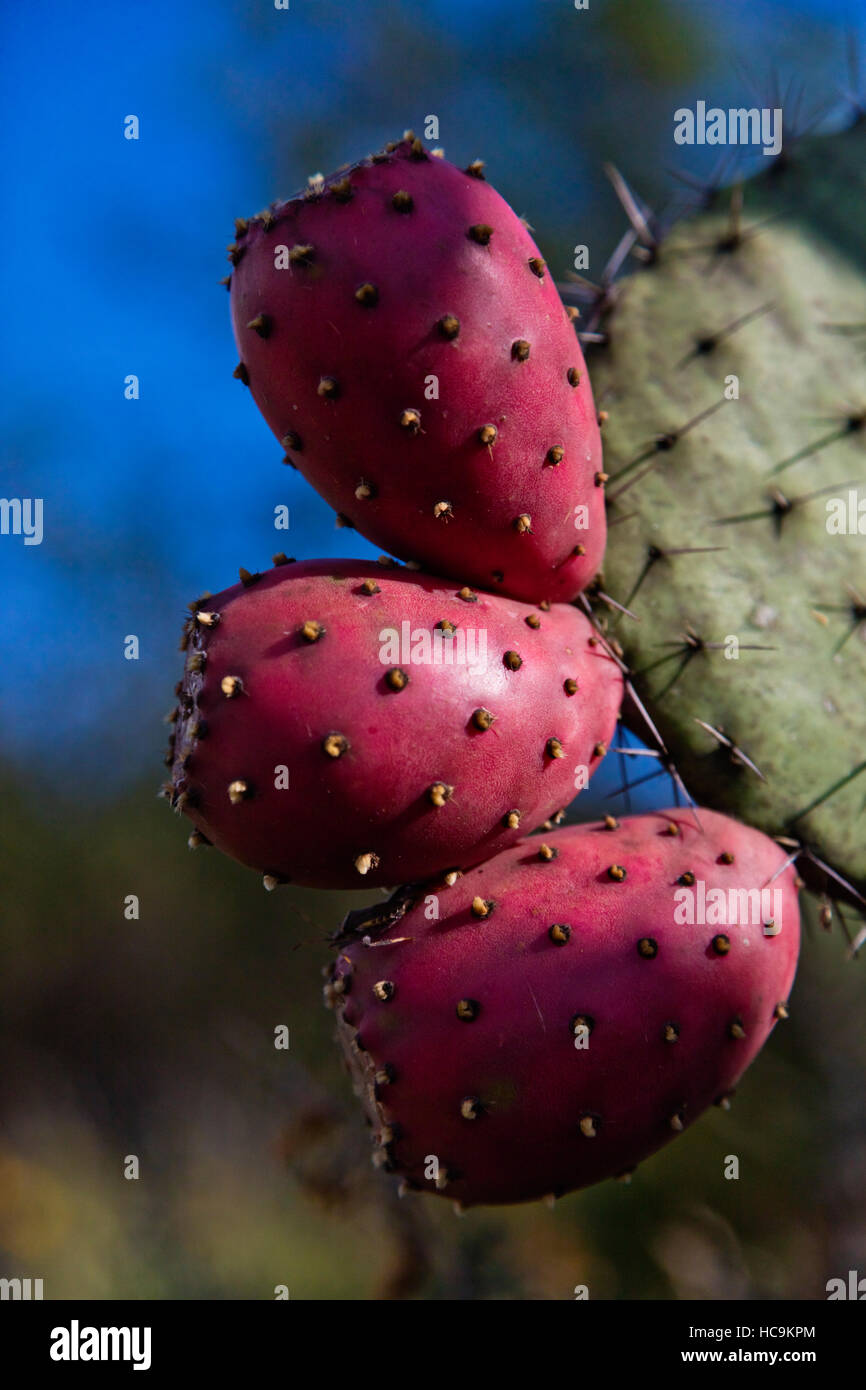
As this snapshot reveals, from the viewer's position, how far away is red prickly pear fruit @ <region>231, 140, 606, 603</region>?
1224 mm

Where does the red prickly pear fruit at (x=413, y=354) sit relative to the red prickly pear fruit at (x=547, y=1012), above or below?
above

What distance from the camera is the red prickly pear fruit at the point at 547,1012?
1.29 metres

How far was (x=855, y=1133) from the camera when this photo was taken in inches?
166

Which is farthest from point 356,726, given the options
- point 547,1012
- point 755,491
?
point 755,491

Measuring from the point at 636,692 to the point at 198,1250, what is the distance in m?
3.55

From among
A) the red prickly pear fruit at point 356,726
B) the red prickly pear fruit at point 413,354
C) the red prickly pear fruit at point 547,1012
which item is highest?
the red prickly pear fruit at point 413,354

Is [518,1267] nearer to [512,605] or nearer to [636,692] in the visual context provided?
[636,692]

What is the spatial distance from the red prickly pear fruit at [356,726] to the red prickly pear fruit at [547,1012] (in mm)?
110

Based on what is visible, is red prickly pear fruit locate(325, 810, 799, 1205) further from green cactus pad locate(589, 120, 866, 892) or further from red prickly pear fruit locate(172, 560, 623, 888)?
green cactus pad locate(589, 120, 866, 892)

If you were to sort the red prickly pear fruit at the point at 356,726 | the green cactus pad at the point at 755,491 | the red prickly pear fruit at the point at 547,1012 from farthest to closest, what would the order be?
the green cactus pad at the point at 755,491 → the red prickly pear fruit at the point at 547,1012 → the red prickly pear fruit at the point at 356,726

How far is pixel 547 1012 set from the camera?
1.29m

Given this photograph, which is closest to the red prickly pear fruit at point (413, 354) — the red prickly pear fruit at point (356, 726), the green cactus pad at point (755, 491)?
the red prickly pear fruit at point (356, 726)

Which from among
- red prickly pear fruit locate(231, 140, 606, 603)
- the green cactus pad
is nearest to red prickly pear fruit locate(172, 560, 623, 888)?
red prickly pear fruit locate(231, 140, 606, 603)

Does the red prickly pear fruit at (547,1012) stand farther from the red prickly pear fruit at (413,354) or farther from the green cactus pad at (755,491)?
the red prickly pear fruit at (413,354)
